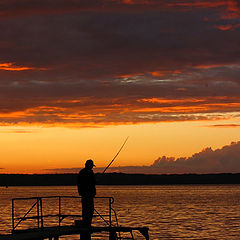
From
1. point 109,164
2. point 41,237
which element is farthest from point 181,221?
point 41,237

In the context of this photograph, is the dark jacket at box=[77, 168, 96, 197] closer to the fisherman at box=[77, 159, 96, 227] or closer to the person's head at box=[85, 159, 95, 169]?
the fisherman at box=[77, 159, 96, 227]

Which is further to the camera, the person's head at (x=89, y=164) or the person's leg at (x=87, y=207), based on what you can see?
the person's leg at (x=87, y=207)

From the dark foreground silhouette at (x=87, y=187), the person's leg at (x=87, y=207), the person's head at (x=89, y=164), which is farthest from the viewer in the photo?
the person's leg at (x=87, y=207)

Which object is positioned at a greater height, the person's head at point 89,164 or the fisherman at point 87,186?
the person's head at point 89,164

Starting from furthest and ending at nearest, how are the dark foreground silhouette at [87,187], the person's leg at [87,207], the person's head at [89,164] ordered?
the person's leg at [87,207], the dark foreground silhouette at [87,187], the person's head at [89,164]

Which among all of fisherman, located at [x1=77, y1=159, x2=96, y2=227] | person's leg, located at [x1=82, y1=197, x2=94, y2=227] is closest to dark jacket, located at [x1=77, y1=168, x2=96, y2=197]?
fisherman, located at [x1=77, y1=159, x2=96, y2=227]

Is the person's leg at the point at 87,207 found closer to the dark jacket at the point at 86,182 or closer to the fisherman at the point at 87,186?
the fisherman at the point at 87,186

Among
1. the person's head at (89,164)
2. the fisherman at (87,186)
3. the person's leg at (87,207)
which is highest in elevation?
the person's head at (89,164)

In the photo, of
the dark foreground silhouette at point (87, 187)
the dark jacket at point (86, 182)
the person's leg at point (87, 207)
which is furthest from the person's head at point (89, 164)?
the person's leg at point (87, 207)

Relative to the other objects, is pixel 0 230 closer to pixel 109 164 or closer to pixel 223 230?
pixel 223 230

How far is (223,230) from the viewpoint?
5878 centimetres

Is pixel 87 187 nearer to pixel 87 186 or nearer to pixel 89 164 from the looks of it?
pixel 87 186

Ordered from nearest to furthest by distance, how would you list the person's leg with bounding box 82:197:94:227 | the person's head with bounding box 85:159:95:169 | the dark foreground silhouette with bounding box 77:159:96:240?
the person's head with bounding box 85:159:95:169
the dark foreground silhouette with bounding box 77:159:96:240
the person's leg with bounding box 82:197:94:227

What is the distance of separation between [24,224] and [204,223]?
20.6 meters
